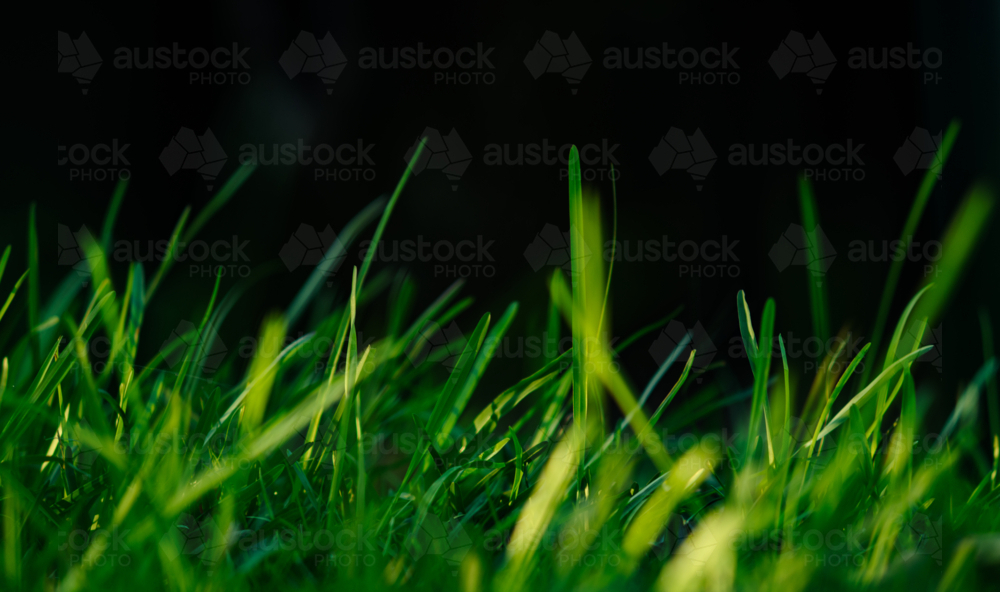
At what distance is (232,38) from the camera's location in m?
1.38

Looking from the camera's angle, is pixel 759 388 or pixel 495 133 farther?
pixel 495 133

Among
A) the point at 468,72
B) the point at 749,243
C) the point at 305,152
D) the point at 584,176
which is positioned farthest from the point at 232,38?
the point at 749,243

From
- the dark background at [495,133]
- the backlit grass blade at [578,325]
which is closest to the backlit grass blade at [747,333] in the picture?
the backlit grass blade at [578,325]

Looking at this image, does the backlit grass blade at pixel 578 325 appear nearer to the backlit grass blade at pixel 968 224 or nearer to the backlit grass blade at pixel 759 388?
the backlit grass blade at pixel 759 388

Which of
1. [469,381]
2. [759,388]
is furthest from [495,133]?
[759,388]

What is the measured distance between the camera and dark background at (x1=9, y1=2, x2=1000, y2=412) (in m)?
1.32

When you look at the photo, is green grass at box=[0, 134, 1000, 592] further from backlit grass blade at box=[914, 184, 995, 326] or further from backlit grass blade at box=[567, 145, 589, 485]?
backlit grass blade at box=[914, 184, 995, 326]

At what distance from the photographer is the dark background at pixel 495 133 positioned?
1.32 metres

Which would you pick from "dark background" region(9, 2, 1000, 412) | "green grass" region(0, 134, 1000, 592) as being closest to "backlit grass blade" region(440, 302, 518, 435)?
"green grass" region(0, 134, 1000, 592)

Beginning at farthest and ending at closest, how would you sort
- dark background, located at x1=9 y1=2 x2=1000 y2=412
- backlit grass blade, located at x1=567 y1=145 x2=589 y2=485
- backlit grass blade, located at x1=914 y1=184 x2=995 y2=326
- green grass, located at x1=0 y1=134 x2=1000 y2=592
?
1. dark background, located at x1=9 y1=2 x2=1000 y2=412
2. backlit grass blade, located at x1=914 y1=184 x2=995 y2=326
3. backlit grass blade, located at x1=567 y1=145 x2=589 y2=485
4. green grass, located at x1=0 y1=134 x2=1000 y2=592

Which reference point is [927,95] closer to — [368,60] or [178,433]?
[368,60]

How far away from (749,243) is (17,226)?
1488 mm

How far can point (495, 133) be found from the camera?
4.51ft

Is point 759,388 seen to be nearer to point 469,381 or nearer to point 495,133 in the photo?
point 469,381
